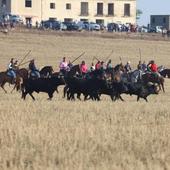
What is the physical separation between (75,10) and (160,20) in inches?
1069

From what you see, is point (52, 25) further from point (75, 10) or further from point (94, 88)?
point (94, 88)

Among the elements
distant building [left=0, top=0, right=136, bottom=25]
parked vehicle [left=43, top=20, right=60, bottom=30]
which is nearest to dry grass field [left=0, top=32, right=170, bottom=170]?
parked vehicle [left=43, top=20, right=60, bottom=30]

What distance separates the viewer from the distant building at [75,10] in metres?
107

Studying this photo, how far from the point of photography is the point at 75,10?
11269 centimetres

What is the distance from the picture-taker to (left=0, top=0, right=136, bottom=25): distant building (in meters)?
107

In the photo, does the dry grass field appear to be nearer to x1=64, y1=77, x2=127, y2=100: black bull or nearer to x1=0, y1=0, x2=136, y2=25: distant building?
x1=64, y1=77, x2=127, y2=100: black bull

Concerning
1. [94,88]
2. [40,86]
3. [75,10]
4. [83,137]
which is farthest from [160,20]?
[83,137]

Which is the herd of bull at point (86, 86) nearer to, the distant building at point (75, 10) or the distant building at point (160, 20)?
the distant building at point (75, 10)

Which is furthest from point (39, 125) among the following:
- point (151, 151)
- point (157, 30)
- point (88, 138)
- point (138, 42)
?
point (157, 30)

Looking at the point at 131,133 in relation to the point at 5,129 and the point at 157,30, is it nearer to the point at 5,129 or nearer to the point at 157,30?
the point at 5,129

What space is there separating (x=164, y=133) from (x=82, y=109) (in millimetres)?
6387

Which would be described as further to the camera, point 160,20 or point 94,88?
point 160,20

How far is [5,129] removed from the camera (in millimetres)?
17172

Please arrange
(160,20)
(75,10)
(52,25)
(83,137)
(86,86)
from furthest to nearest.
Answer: (160,20)
(75,10)
(52,25)
(86,86)
(83,137)
